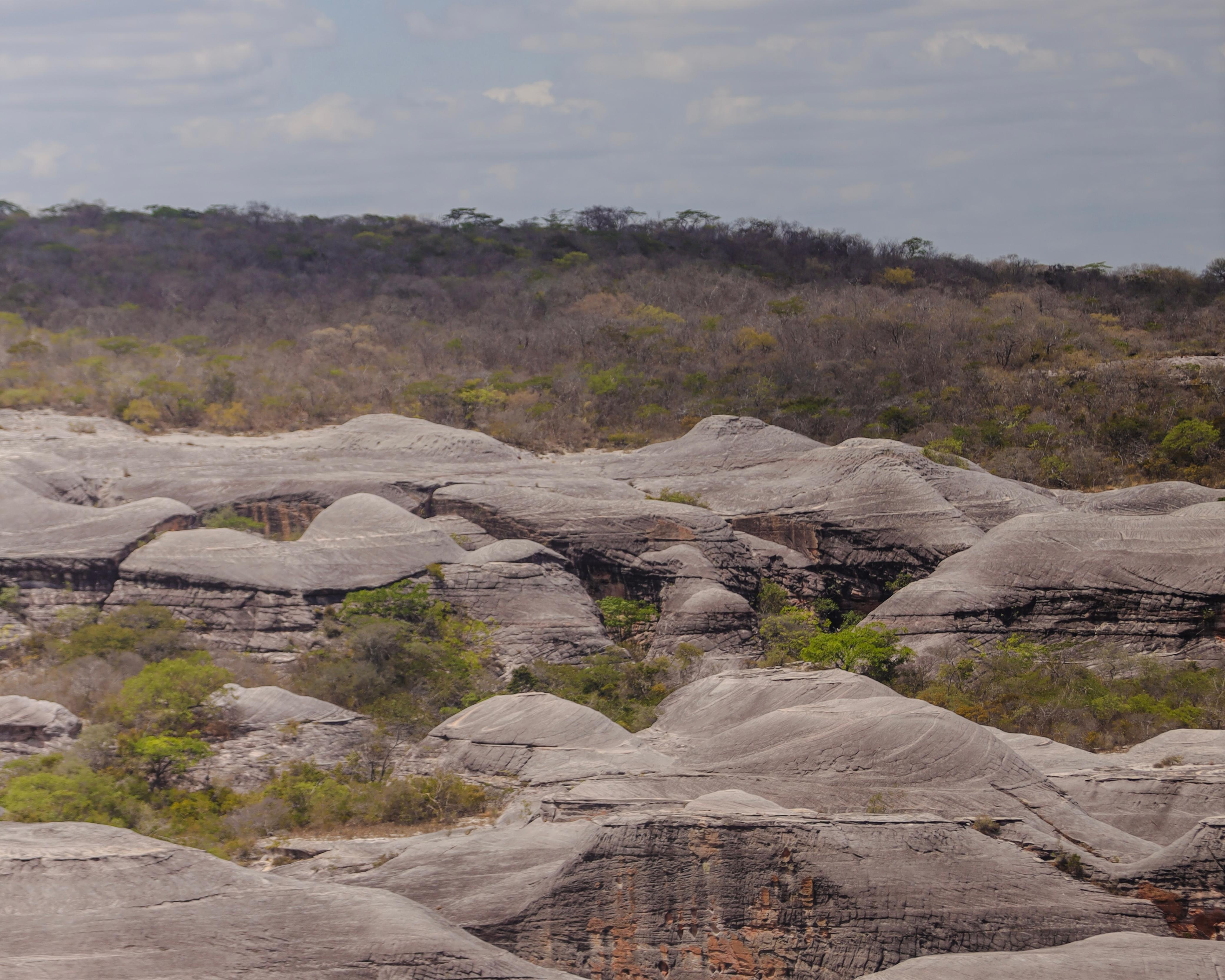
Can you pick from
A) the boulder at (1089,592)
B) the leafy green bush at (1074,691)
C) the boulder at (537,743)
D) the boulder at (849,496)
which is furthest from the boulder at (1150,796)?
the boulder at (849,496)

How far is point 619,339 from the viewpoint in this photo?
34.8 m

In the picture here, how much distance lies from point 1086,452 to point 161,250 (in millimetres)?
39389

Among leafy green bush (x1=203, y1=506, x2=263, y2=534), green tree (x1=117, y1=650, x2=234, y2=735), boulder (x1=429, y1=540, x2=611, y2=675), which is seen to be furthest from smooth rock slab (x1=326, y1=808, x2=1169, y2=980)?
leafy green bush (x1=203, y1=506, x2=263, y2=534)

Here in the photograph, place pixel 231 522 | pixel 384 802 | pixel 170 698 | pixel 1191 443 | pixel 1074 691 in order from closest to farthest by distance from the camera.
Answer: pixel 384 802
pixel 170 698
pixel 1074 691
pixel 231 522
pixel 1191 443

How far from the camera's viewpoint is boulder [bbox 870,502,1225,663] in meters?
16.6

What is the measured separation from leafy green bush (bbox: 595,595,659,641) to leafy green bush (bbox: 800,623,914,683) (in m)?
3.46

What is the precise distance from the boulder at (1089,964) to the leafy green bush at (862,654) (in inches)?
342

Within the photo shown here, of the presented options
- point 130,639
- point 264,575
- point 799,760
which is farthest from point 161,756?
point 799,760

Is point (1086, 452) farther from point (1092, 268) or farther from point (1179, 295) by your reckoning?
point (1092, 268)

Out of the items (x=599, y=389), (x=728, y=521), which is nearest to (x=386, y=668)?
(x=728, y=521)

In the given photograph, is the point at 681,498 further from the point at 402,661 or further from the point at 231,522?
the point at 231,522

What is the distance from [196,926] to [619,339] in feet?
96.4

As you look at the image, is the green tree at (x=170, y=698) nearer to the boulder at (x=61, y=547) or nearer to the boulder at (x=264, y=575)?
the boulder at (x=264, y=575)

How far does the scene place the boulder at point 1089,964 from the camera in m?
6.42
